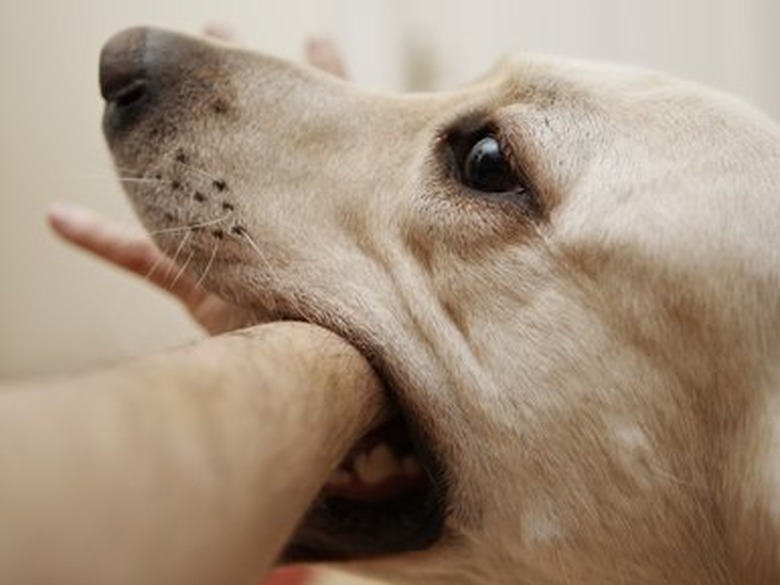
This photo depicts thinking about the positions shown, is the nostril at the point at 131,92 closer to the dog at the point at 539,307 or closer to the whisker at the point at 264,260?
the dog at the point at 539,307

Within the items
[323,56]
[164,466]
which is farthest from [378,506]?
[323,56]

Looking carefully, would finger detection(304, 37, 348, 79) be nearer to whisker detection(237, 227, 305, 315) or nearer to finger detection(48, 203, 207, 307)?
finger detection(48, 203, 207, 307)

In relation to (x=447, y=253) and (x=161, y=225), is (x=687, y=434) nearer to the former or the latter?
(x=447, y=253)

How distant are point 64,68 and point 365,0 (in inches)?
30.8

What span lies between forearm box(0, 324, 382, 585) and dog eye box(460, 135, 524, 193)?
47 centimetres

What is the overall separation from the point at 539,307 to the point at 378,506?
28 centimetres

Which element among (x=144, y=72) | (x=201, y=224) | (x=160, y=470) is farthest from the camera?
(x=144, y=72)

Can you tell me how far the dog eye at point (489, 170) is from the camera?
113 cm

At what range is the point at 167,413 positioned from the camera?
0.56m

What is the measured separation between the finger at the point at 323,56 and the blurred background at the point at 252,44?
67 cm

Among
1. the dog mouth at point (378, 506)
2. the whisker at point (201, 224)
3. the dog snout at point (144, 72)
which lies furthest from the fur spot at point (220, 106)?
the dog mouth at point (378, 506)

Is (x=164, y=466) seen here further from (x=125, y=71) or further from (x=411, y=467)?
(x=125, y=71)

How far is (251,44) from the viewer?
2639 millimetres

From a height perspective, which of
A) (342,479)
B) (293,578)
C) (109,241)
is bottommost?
(293,578)
